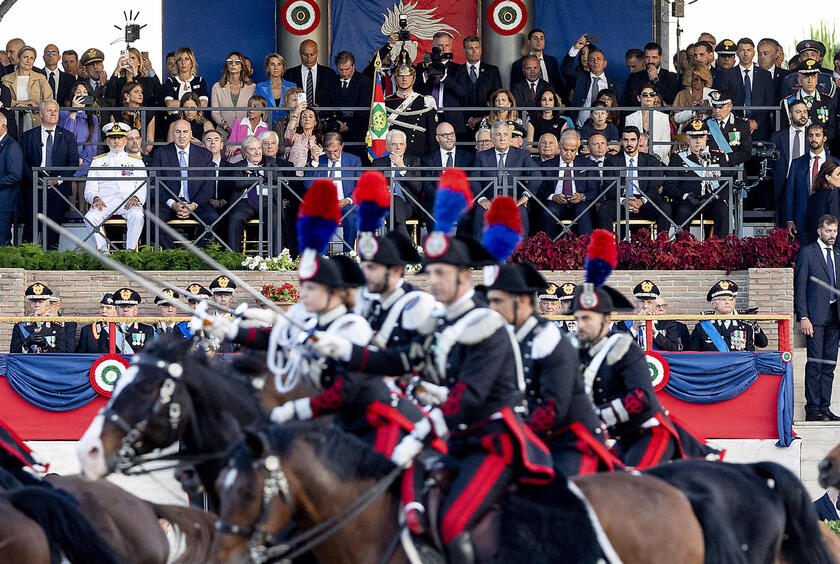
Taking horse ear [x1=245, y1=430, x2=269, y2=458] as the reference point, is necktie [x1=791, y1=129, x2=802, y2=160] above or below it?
above

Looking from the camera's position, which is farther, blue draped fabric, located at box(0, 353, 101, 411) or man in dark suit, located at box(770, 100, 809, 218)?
man in dark suit, located at box(770, 100, 809, 218)

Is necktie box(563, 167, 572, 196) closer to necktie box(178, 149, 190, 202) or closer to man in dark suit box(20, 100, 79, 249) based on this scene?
necktie box(178, 149, 190, 202)

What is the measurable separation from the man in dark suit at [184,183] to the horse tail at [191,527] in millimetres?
8652

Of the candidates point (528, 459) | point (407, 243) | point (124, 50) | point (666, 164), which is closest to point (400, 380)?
point (407, 243)

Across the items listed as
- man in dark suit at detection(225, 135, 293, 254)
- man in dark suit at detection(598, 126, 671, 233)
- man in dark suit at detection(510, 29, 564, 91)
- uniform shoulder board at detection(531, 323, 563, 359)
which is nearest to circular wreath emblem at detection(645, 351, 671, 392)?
man in dark suit at detection(598, 126, 671, 233)

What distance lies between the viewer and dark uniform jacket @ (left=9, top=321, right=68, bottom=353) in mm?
14977

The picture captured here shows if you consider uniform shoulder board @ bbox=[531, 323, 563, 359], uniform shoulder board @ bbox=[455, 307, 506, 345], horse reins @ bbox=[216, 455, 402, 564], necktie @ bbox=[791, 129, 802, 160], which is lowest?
horse reins @ bbox=[216, 455, 402, 564]

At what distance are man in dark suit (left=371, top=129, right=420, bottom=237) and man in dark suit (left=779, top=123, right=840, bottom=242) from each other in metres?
4.56

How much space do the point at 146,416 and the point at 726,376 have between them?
28.5 feet

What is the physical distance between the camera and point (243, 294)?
16094mm

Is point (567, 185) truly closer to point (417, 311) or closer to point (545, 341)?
point (545, 341)

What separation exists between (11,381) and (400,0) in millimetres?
9766

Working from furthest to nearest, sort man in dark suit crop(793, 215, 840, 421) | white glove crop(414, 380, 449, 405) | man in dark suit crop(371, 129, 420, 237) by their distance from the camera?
1. man in dark suit crop(371, 129, 420, 237)
2. man in dark suit crop(793, 215, 840, 421)
3. white glove crop(414, 380, 449, 405)

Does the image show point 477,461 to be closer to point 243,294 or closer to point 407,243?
point 407,243
